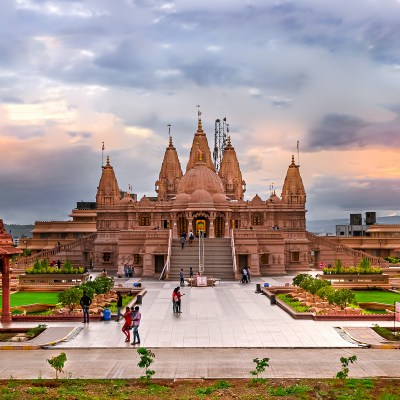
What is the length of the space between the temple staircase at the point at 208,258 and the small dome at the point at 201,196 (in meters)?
6.79

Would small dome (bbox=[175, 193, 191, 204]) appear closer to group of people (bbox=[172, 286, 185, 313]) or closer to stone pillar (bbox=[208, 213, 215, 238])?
stone pillar (bbox=[208, 213, 215, 238])

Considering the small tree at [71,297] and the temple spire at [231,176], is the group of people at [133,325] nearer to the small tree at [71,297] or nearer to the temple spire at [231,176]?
the small tree at [71,297]

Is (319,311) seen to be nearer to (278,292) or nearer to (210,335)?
(210,335)

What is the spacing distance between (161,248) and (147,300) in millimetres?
17672

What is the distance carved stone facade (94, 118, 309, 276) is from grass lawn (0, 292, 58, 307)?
1335cm

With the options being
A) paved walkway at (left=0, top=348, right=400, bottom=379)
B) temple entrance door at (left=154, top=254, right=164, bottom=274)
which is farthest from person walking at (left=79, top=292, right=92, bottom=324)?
temple entrance door at (left=154, top=254, right=164, bottom=274)

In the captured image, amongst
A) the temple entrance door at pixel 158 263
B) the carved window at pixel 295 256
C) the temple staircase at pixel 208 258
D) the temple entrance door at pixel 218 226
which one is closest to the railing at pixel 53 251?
the temple entrance door at pixel 218 226

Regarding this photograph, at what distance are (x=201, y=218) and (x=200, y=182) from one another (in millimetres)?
4981

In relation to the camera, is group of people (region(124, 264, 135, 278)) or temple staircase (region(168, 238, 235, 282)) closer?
temple staircase (region(168, 238, 235, 282))

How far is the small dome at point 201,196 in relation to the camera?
213ft

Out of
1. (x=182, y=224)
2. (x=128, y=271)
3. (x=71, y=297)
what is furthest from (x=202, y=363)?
(x=182, y=224)

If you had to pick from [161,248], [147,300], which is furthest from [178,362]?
[161,248]

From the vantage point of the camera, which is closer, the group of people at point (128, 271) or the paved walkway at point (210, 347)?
the paved walkway at point (210, 347)

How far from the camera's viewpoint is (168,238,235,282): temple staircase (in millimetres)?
51997
